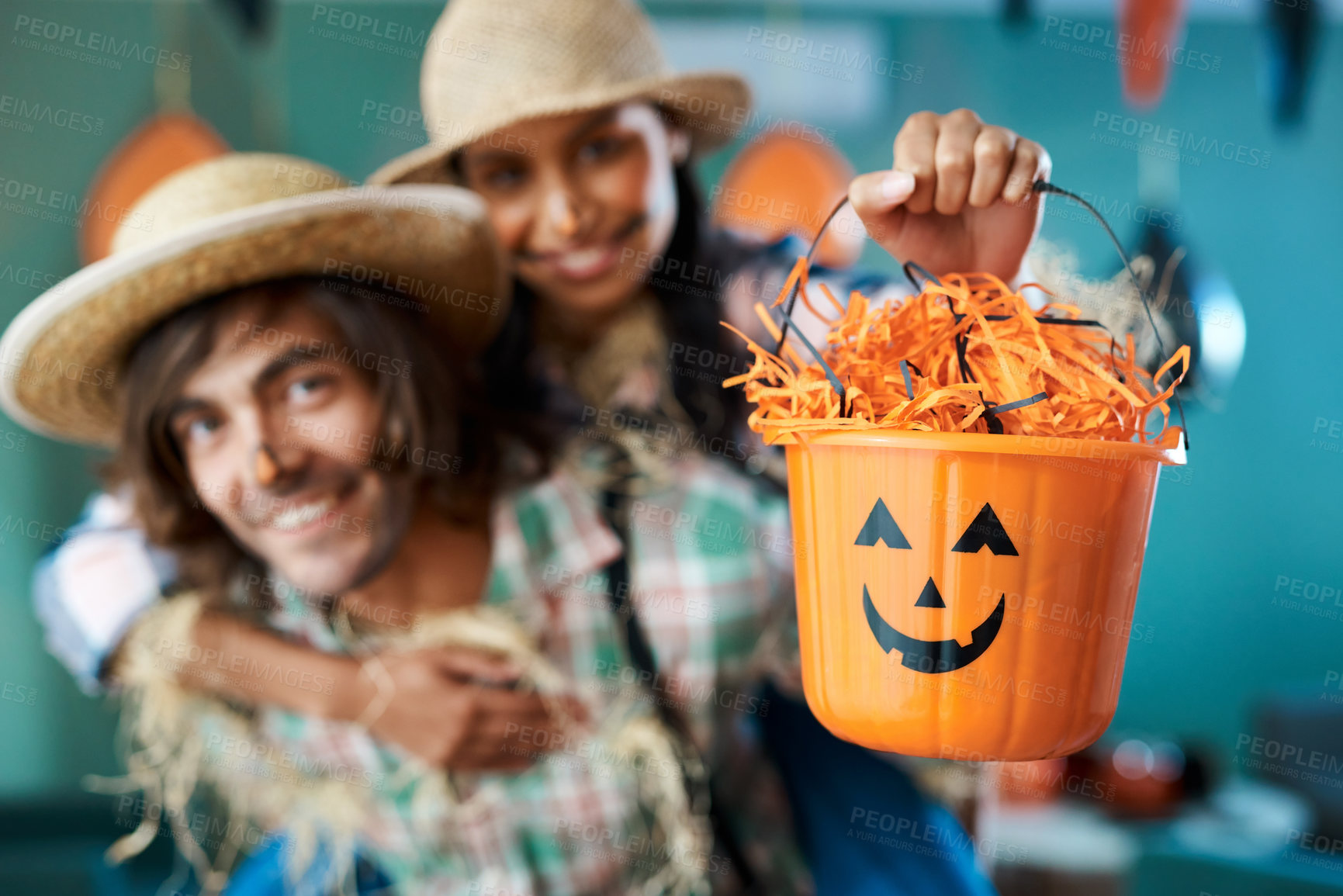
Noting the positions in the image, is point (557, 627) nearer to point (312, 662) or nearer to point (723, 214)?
point (312, 662)

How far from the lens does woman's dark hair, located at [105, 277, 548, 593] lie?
1.07 meters

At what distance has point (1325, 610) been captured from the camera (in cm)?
356

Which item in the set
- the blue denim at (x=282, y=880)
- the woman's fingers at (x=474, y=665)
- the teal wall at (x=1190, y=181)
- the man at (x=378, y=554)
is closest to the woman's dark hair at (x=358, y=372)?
the man at (x=378, y=554)

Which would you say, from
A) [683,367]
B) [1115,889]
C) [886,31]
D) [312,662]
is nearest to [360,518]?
[312,662]

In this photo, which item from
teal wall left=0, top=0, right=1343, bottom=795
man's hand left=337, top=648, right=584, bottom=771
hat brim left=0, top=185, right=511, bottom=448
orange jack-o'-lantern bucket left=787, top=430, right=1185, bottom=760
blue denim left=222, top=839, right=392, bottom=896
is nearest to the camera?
orange jack-o'-lantern bucket left=787, top=430, right=1185, bottom=760

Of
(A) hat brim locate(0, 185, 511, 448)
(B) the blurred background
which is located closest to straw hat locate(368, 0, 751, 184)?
(A) hat brim locate(0, 185, 511, 448)

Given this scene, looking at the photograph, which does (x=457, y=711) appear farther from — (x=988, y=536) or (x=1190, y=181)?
(x=1190, y=181)

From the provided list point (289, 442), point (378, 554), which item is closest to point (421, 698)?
point (378, 554)

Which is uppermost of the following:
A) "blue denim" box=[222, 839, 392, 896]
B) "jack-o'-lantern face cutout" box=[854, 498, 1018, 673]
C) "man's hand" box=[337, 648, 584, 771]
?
"jack-o'-lantern face cutout" box=[854, 498, 1018, 673]

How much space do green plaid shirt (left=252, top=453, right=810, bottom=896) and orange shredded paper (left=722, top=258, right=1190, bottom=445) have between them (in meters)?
0.61

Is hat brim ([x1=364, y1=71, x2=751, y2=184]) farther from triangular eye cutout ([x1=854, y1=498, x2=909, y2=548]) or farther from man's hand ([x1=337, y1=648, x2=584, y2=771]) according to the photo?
triangular eye cutout ([x1=854, y1=498, x2=909, y2=548])

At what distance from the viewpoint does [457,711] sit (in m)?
1.14

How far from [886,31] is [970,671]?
11.7 ft

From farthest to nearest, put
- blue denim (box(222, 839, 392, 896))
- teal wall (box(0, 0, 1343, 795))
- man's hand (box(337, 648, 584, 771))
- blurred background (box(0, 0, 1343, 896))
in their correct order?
teal wall (box(0, 0, 1343, 795))
blurred background (box(0, 0, 1343, 896))
blue denim (box(222, 839, 392, 896))
man's hand (box(337, 648, 584, 771))
